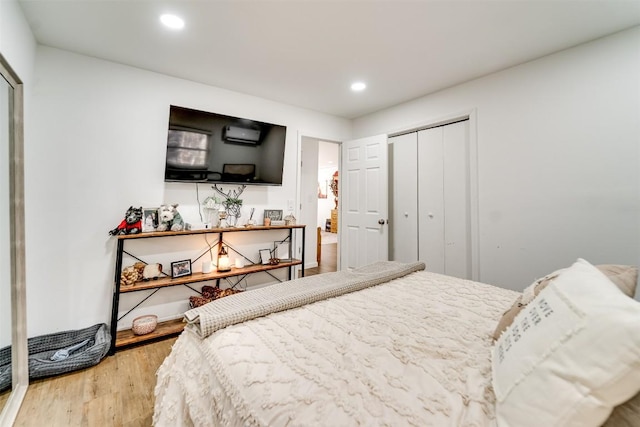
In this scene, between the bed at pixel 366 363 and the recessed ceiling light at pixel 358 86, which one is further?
the recessed ceiling light at pixel 358 86

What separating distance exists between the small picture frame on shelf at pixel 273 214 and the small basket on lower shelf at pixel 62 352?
1851 mm

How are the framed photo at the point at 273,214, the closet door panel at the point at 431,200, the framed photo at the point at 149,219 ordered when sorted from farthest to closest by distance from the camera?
1. the framed photo at the point at 273,214
2. the closet door panel at the point at 431,200
3. the framed photo at the point at 149,219

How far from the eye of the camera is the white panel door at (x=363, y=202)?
355 centimetres

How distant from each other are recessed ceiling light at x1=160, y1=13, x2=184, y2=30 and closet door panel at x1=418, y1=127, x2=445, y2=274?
9.04 feet

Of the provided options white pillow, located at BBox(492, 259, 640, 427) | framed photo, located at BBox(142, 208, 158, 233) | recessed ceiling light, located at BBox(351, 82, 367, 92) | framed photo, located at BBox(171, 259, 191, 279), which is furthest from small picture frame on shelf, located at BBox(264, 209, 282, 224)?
white pillow, located at BBox(492, 259, 640, 427)

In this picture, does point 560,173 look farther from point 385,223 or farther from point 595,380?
point 595,380

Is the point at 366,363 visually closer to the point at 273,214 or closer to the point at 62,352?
the point at 62,352

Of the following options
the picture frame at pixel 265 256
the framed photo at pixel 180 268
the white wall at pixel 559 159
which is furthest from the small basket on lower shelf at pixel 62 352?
the white wall at pixel 559 159

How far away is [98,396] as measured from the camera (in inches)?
65.5

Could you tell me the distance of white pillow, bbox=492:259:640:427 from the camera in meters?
0.53

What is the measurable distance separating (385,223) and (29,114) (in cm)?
359

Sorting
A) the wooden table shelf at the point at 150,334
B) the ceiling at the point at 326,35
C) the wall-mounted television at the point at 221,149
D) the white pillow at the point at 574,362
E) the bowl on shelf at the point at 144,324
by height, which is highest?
the ceiling at the point at 326,35

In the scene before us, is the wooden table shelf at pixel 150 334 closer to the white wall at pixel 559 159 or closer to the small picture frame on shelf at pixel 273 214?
the small picture frame on shelf at pixel 273 214

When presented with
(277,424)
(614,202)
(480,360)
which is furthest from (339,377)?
(614,202)
